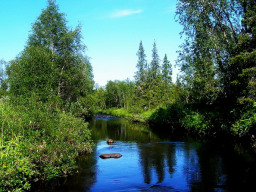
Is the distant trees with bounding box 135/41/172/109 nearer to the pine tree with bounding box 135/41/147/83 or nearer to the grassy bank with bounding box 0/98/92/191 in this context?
the pine tree with bounding box 135/41/147/83

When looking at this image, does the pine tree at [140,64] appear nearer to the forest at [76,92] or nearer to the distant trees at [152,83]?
the distant trees at [152,83]

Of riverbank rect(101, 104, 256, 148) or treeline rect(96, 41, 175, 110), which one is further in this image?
treeline rect(96, 41, 175, 110)

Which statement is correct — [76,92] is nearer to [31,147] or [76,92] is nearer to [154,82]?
[31,147]

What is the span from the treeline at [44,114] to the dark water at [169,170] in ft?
5.05

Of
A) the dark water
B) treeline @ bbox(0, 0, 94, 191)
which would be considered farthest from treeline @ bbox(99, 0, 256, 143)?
treeline @ bbox(0, 0, 94, 191)

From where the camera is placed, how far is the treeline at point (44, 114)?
9603mm

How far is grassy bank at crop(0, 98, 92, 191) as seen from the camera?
8.71 metres

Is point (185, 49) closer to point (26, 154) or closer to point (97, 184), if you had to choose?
point (97, 184)

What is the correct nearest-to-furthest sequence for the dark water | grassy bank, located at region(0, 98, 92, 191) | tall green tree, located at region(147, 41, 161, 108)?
grassy bank, located at region(0, 98, 92, 191)
the dark water
tall green tree, located at region(147, 41, 161, 108)

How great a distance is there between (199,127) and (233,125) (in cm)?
699

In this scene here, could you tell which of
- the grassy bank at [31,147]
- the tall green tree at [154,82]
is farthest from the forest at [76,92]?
the tall green tree at [154,82]

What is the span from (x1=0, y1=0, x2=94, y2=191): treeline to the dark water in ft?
5.05

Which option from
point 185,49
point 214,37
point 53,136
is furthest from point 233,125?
point 53,136

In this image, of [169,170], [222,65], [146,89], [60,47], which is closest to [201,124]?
[222,65]
